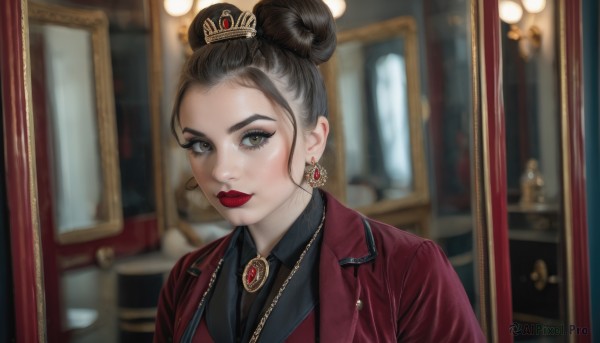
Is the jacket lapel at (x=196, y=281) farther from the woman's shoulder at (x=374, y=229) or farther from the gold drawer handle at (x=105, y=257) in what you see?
the gold drawer handle at (x=105, y=257)

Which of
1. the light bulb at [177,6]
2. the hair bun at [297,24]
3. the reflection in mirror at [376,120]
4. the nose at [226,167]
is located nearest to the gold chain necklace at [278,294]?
the nose at [226,167]

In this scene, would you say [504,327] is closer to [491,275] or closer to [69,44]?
[491,275]

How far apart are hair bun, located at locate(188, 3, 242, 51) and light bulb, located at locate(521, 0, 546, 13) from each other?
3.27 ft

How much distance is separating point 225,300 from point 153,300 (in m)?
0.82

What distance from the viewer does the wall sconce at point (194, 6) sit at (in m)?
1.95

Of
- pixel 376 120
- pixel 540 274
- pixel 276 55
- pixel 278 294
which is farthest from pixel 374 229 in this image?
pixel 540 274

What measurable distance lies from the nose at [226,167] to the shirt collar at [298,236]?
0.64ft

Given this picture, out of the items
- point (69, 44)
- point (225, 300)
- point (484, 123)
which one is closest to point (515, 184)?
point (484, 123)

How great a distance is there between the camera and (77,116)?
1865mm

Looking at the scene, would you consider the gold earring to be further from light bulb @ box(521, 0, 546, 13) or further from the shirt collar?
light bulb @ box(521, 0, 546, 13)

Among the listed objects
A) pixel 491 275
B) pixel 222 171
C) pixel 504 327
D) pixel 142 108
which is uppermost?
pixel 142 108

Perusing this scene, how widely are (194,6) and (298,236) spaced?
38.9 inches

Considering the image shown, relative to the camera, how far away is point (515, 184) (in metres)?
1.91

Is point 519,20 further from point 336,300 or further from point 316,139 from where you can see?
point 336,300
